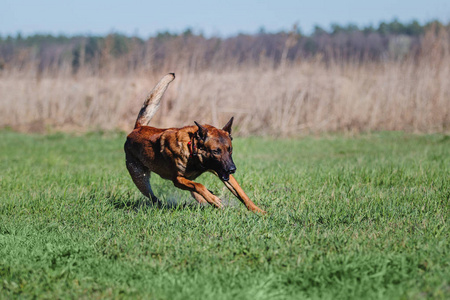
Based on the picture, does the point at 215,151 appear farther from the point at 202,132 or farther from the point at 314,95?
the point at 314,95

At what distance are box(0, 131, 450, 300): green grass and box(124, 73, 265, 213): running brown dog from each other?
8.9 inches

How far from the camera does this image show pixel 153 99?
20.2 feet

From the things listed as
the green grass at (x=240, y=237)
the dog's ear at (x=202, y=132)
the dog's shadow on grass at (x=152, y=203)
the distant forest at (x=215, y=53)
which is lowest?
the dog's shadow on grass at (x=152, y=203)

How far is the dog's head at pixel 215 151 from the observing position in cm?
483

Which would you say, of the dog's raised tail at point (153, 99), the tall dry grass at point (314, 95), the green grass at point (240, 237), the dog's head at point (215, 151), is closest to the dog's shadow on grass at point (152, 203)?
the green grass at point (240, 237)

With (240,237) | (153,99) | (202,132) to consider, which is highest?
(153,99)

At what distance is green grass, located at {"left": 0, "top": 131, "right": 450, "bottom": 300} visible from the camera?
3.12m

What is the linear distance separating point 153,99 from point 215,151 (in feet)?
5.48

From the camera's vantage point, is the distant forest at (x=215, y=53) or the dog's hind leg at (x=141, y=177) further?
the distant forest at (x=215, y=53)

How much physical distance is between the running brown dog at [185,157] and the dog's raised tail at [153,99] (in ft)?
0.86

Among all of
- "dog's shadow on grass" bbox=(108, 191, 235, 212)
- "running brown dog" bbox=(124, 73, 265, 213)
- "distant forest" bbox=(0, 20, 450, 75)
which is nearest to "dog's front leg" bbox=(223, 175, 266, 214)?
"running brown dog" bbox=(124, 73, 265, 213)

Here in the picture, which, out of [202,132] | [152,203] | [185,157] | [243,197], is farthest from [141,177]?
[243,197]

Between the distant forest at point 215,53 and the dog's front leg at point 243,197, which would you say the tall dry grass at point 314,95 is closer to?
the distant forest at point 215,53

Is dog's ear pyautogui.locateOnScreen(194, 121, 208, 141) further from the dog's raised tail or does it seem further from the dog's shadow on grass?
the dog's raised tail
